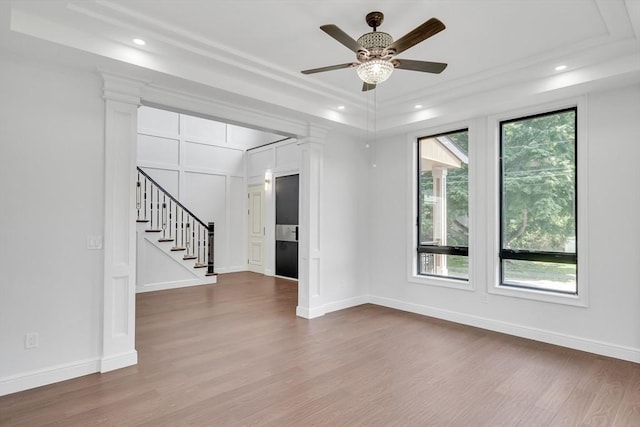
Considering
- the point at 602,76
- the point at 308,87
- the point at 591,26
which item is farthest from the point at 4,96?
the point at 602,76

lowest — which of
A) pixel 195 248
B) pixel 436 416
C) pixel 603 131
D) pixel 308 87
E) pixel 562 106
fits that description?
pixel 436 416

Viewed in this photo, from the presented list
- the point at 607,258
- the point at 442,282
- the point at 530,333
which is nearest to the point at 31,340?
the point at 442,282

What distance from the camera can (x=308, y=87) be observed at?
422 centimetres

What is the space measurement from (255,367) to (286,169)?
5453mm

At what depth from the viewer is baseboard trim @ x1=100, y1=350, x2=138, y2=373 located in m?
3.24

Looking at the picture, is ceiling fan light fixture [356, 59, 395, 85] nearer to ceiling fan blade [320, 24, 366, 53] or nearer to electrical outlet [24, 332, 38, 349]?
ceiling fan blade [320, 24, 366, 53]

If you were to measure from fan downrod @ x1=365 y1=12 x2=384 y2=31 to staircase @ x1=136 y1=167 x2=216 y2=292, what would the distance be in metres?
5.72

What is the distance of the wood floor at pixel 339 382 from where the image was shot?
8.38 ft

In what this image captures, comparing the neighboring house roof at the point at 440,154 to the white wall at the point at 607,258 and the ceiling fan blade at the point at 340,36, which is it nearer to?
the white wall at the point at 607,258

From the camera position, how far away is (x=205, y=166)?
8641 millimetres

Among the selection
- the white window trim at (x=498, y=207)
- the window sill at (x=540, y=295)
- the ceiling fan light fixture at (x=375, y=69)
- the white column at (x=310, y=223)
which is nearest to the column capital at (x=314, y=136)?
the white column at (x=310, y=223)

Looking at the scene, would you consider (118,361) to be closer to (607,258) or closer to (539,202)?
(539,202)

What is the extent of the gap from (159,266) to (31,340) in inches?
161

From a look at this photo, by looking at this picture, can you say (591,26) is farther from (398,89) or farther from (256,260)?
(256,260)
